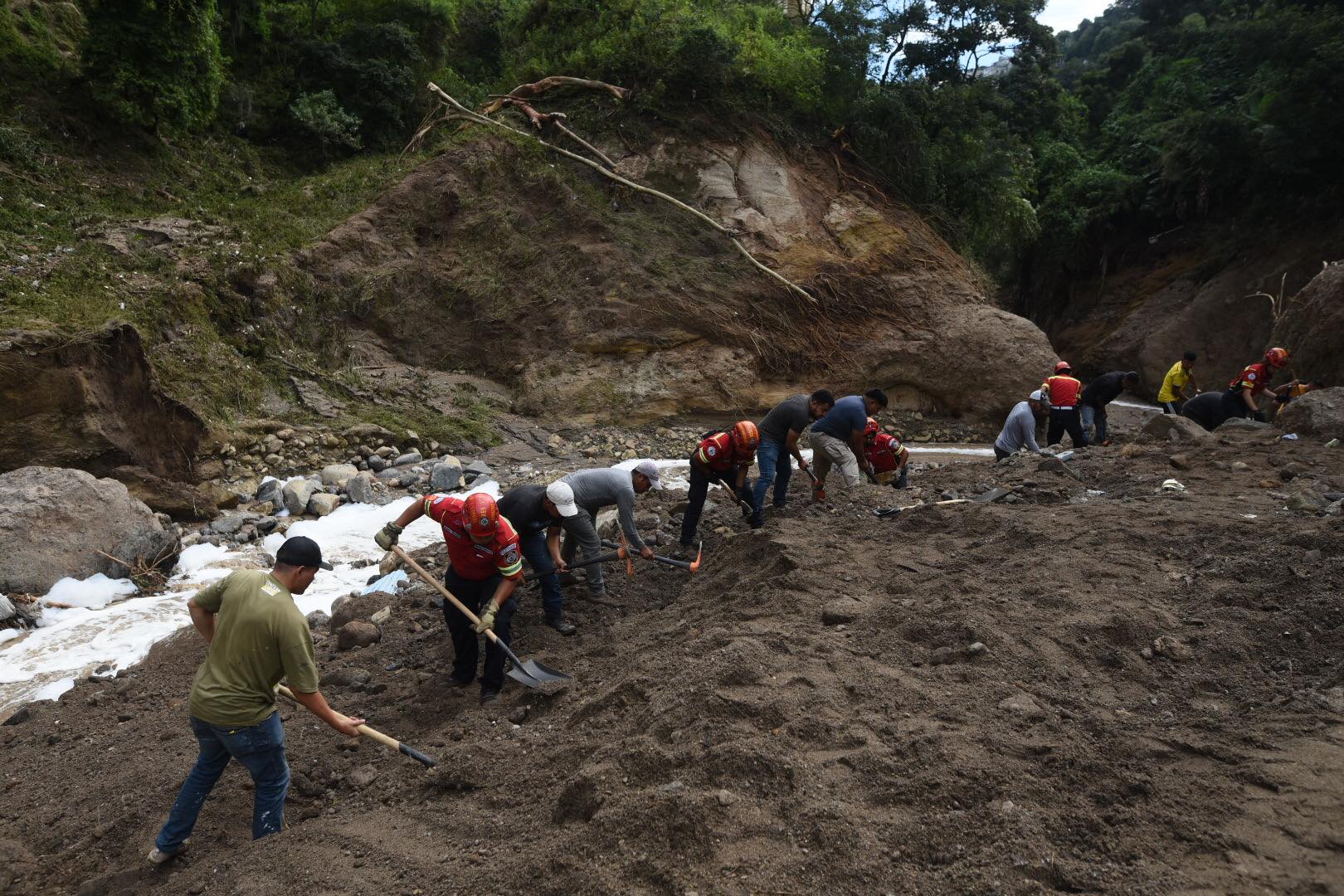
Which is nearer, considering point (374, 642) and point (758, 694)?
point (758, 694)

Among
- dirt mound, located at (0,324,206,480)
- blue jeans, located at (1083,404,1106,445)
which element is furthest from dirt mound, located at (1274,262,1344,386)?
dirt mound, located at (0,324,206,480)

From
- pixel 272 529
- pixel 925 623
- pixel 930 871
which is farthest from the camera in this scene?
pixel 272 529

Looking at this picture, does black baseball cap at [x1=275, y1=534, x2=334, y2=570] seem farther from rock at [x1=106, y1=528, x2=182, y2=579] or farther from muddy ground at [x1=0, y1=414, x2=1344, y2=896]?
rock at [x1=106, y1=528, x2=182, y2=579]

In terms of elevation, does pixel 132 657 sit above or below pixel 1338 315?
below

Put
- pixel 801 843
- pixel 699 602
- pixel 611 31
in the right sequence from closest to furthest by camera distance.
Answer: pixel 801 843 → pixel 699 602 → pixel 611 31

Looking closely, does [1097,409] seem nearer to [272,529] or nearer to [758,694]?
[758,694]

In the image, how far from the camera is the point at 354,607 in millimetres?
5898

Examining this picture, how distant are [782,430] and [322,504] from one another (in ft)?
15.8

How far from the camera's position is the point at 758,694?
3.52 m

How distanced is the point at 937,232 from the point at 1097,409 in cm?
666

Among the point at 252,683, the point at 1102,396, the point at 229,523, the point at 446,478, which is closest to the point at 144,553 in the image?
the point at 229,523

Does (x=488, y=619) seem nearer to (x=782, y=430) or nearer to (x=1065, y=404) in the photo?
(x=782, y=430)

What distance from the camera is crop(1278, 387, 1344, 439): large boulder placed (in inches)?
318

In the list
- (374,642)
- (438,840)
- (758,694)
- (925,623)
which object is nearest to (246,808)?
(438,840)
